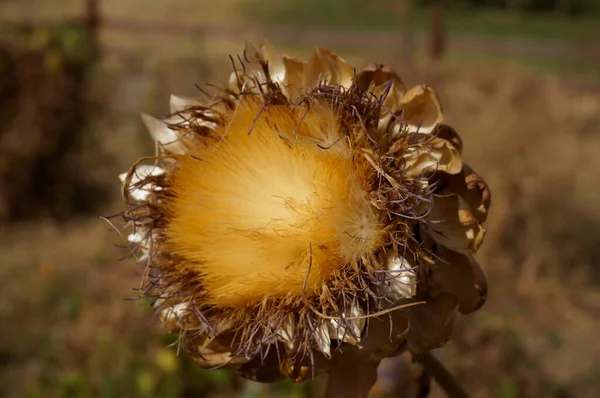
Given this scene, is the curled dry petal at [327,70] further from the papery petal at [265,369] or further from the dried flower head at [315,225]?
the papery petal at [265,369]

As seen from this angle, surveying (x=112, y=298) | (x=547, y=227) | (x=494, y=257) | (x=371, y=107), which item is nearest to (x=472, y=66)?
(x=547, y=227)

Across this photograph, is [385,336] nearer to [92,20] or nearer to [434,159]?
[434,159]

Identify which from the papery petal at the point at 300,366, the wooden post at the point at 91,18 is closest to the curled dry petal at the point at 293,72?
the papery petal at the point at 300,366

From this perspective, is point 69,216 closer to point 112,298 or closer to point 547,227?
point 112,298

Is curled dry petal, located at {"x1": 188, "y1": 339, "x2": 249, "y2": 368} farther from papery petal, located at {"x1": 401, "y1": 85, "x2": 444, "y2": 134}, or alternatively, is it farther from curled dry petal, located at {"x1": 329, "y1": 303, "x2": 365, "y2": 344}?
papery petal, located at {"x1": 401, "y1": 85, "x2": 444, "y2": 134}

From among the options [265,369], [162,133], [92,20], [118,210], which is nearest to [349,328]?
[265,369]

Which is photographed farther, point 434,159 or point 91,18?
point 91,18
